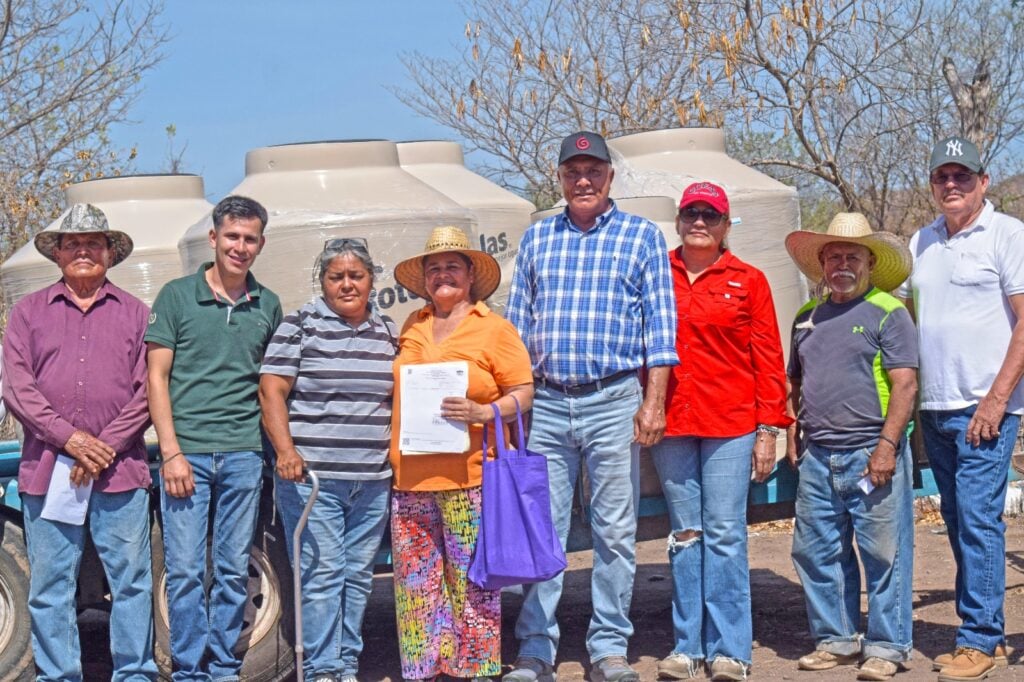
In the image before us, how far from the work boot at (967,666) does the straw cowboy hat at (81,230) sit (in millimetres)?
3471

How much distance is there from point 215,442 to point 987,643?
2.99 meters

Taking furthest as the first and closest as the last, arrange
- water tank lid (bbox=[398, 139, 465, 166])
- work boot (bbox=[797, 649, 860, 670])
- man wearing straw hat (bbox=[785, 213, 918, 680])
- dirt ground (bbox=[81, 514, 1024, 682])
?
water tank lid (bbox=[398, 139, 465, 166]) → dirt ground (bbox=[81, 514, 1024, 682]) → work boot (bbox=[797, 649, 860, 670]) → man wearing straw hat (bbox=[785, 213, 918, 680])

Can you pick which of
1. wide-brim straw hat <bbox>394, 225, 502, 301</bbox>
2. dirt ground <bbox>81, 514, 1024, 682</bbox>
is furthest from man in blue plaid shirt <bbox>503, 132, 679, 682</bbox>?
dirt ground <bbox>81, 514, 1024, 682</bbox>

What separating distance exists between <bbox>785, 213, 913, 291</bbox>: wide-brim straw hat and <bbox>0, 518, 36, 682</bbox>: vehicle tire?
128 inches

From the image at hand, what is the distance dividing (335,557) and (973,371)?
247cm

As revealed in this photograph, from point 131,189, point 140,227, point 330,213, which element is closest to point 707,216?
point 330,213

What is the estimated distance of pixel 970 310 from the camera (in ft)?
16.2

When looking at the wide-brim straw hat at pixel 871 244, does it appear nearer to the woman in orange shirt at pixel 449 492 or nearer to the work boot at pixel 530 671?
the woman in orange shirt at pixel 449 492

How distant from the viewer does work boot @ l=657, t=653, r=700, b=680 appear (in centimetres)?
502

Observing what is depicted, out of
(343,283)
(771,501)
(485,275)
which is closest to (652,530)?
(771,501)

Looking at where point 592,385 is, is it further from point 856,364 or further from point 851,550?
point 851,550

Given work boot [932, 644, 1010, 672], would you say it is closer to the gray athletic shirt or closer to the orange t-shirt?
the gray athletic shirt

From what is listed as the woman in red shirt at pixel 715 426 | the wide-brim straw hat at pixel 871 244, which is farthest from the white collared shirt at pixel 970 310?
the woman in red shirt at pixel 715 426

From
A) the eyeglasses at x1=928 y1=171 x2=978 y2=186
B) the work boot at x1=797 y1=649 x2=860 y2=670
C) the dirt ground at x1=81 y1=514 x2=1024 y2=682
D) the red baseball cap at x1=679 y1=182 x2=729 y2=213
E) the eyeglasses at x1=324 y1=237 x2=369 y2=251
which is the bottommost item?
the dirt ground at x1=81 y1=514 x2=1024 y2=682
